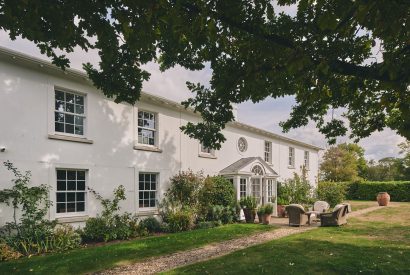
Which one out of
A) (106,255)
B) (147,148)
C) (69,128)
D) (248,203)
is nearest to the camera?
(106,255)

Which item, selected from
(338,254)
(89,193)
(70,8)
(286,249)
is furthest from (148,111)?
(70,8)

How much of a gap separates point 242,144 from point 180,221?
8.43 metres

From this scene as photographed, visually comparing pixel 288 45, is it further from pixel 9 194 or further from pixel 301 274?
pixel 9 194

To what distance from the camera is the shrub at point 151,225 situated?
14.1 metres

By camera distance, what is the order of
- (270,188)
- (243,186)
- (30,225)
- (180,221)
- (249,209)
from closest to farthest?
(30,225), (180,221), (249,209), (243,186), (270,188)

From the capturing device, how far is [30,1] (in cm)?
467

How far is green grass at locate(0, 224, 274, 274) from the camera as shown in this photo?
8.14 metres

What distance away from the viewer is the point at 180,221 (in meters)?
14.7

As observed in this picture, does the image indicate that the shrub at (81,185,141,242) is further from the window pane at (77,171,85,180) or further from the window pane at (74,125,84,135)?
the window pane at (74,125,84,135)

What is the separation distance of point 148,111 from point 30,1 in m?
10.8

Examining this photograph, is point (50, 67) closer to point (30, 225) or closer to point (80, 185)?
point (80, 185)

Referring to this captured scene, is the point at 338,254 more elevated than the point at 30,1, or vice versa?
the point at 30,1

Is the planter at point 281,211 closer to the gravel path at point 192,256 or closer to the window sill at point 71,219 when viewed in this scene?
the gravel path at point 192,256

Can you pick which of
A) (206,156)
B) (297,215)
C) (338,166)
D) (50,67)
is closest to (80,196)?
(50,67)
